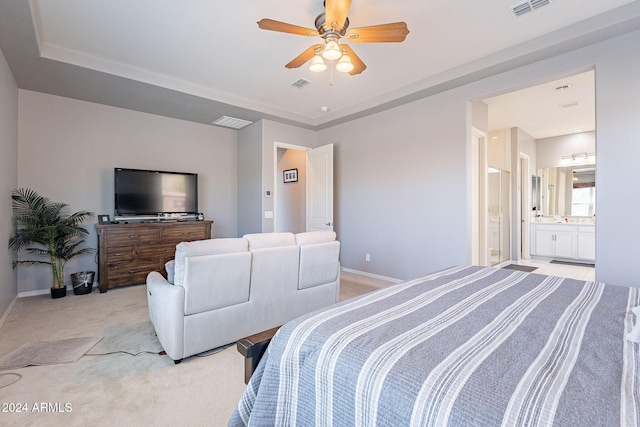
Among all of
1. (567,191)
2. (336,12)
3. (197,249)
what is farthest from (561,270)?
(197,249)

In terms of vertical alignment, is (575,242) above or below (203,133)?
below

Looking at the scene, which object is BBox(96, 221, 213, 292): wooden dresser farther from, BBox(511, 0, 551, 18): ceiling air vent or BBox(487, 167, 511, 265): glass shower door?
BBox(487, 167, 511, 265): glass shower door

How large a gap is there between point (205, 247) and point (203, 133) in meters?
3.70

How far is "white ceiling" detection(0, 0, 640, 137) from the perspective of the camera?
2395mm

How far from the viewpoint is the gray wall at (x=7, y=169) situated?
2.85 metres

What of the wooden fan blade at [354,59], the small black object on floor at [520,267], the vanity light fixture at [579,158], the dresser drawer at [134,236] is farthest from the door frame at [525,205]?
the dresser drawer at [134,236]

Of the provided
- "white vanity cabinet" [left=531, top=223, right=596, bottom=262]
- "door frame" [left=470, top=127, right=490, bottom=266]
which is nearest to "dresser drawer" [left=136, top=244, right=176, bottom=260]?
"door frame" [left=470, top=127, right=490, bottom=266]

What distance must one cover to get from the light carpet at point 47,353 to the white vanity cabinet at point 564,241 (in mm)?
7797

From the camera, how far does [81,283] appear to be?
12.3 ft

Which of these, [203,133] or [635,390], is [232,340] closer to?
[635,390]

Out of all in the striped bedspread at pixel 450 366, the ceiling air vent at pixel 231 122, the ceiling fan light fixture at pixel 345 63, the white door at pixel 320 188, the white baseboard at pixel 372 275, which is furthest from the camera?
the white door at pixel 320 188

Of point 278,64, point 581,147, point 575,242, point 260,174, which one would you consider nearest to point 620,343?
point 278,64

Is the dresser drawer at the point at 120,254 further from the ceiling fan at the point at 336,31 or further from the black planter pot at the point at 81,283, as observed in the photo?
the ceiling fan at the point at 336,31

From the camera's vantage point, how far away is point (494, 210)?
5664mm
